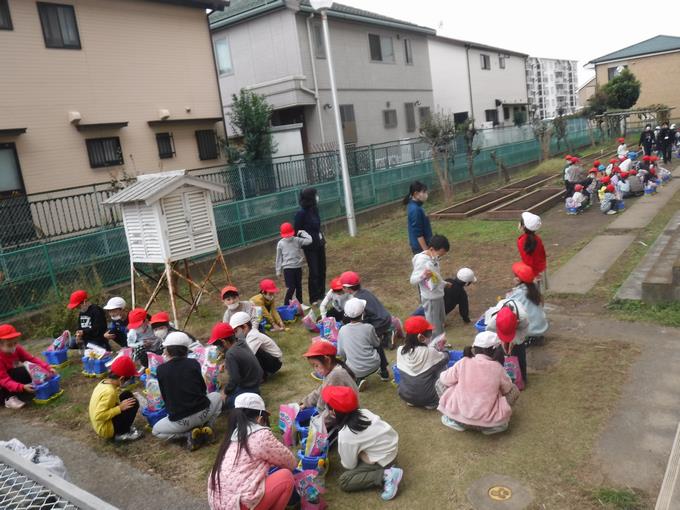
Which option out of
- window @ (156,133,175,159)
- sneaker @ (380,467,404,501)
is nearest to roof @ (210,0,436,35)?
window @ (156,133,175,159)

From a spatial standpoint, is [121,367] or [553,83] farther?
[553,83]

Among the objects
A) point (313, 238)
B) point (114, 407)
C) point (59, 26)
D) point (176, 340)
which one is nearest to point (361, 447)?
point (176, 340)

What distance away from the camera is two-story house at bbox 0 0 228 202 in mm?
12617

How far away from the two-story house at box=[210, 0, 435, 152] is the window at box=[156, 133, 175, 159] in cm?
518

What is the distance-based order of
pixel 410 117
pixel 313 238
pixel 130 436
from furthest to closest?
pixel 410 117, pixel 313 238, pixel 130 436

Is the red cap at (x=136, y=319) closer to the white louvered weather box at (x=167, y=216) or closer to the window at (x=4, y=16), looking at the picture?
the white louvered weather box at (x=167, y=216)

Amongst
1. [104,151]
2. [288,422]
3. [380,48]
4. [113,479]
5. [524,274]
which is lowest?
[113,479]

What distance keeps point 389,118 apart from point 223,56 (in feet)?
25.7

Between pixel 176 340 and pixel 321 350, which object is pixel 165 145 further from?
pixel 321 350

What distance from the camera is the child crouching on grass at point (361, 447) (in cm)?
381

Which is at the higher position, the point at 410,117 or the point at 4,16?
the point at 4,16

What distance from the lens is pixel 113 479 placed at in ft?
→ 14.6

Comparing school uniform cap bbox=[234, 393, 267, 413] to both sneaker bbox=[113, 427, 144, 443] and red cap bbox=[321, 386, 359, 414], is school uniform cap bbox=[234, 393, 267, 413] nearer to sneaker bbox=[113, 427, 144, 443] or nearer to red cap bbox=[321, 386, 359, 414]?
red cap bbox=[321, 386, 359, 414]

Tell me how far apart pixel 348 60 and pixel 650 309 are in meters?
18.0
